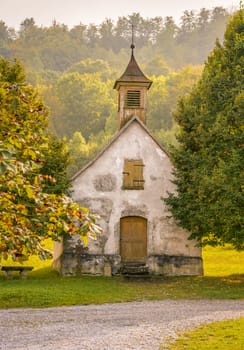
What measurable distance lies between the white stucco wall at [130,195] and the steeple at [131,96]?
225cm

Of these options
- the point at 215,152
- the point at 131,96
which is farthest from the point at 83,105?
the point at 215,152

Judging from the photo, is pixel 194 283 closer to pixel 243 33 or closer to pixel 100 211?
pixel 100 211

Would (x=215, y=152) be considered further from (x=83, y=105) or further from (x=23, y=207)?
(x=83, y=105)

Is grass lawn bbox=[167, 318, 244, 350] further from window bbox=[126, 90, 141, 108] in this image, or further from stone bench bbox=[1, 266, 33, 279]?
window bbox=[126, 90, 141, 108]

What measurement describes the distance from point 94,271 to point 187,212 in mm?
5504

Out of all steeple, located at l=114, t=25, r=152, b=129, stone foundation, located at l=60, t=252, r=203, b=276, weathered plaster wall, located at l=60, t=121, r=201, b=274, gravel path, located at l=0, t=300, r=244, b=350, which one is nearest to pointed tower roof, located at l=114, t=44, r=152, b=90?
steeple, located at l=114, t=25, r=152, b=129

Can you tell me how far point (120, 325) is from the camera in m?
14.4

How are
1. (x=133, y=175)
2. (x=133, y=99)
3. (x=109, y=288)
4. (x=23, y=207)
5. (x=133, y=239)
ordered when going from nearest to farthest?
(x=23, y=207) → (x=109, y=288) → (x=133, y=239) → (x=133, y=175) → (x=133, y=99)

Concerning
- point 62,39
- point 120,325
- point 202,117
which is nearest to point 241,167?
point 202,117

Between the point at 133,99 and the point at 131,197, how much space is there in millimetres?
6261

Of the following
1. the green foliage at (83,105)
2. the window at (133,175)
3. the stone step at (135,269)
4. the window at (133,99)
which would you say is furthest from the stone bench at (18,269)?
the green foliage at (83,105)

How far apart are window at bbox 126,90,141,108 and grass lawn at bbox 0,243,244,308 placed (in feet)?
32.3

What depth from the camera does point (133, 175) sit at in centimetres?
2983

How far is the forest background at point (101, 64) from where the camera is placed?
10044 centimetres
